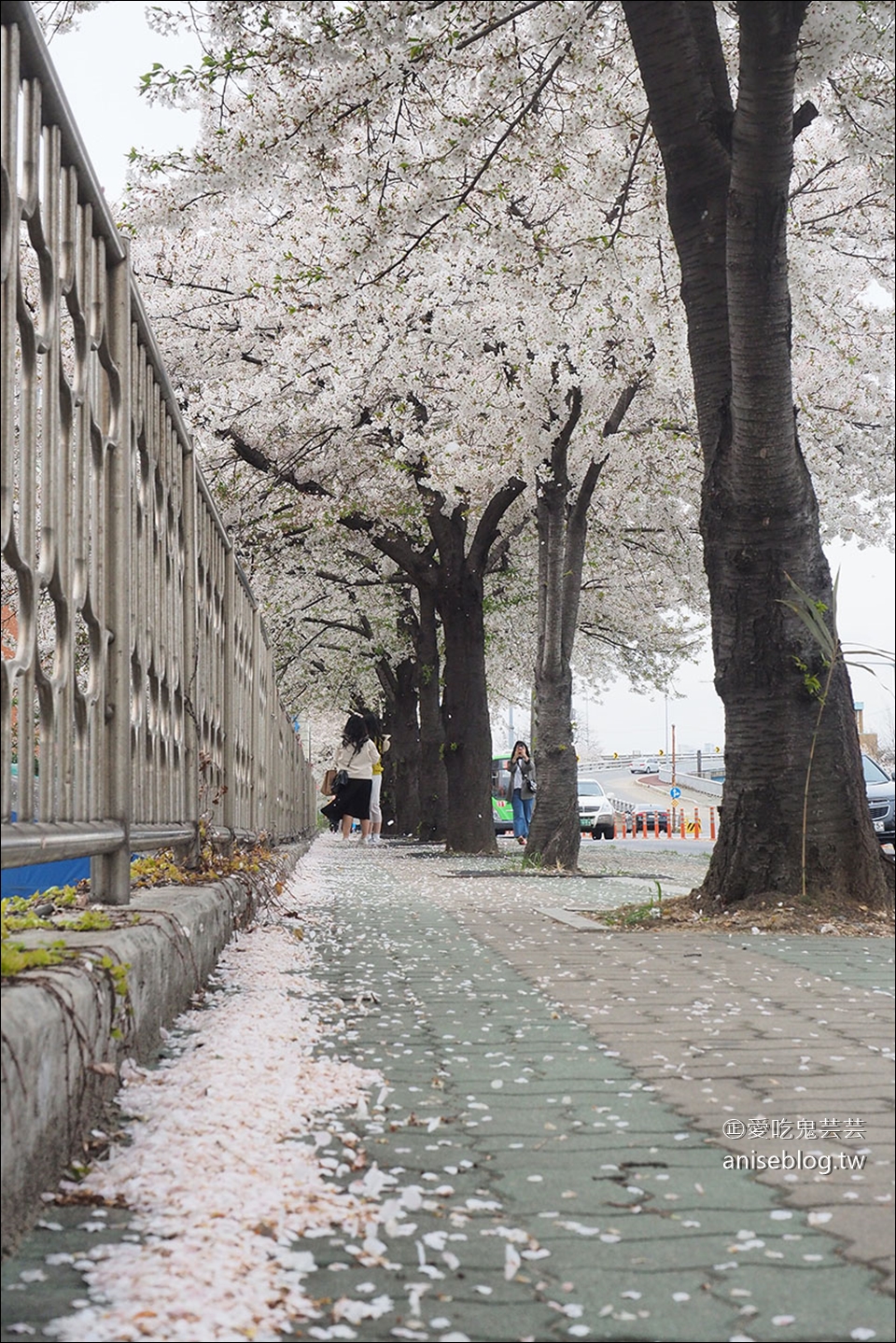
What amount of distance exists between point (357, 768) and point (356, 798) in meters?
2.41

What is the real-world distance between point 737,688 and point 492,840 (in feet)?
47.2

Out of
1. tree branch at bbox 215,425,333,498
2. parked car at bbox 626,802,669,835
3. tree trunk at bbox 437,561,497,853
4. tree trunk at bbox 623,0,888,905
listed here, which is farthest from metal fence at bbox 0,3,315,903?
parked car at bbox 626,802,669,835

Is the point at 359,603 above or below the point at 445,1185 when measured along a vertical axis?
above

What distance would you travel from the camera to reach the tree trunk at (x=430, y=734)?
91.8 ft

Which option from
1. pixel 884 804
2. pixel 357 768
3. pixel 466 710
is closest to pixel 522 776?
pixel 357 768

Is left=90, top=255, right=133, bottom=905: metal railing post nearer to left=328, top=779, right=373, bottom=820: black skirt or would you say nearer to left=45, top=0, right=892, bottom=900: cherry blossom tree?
left=45, top=0, right=892, bottom=900: cherry blossom tree

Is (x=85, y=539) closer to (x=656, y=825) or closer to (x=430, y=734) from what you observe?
(x=430, y=734)

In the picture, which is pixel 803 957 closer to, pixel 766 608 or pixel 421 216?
pixel 766 608

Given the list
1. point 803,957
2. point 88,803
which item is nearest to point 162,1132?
point 88,803

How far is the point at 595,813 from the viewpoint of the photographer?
4441cm

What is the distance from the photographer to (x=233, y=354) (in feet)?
62.5

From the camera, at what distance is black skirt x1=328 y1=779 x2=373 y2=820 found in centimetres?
2588

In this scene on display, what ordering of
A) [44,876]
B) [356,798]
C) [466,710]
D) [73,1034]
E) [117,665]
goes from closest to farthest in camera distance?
[73,1034], [117,665], [44,876], [466,710], [356,798]

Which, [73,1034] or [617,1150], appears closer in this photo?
[73,1034]
